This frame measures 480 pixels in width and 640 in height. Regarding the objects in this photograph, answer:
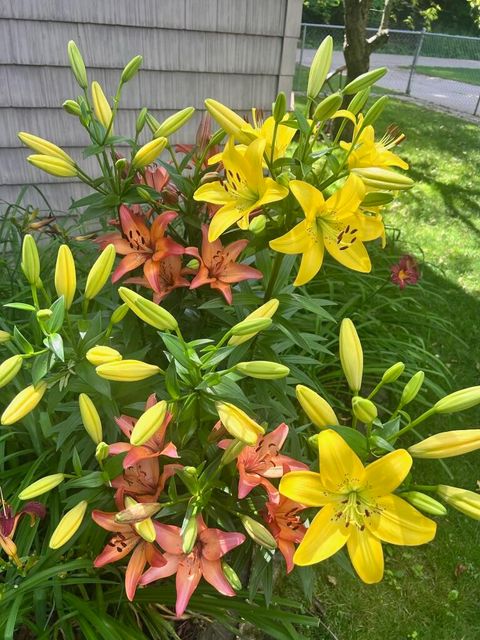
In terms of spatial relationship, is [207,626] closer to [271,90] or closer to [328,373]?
[328,373]

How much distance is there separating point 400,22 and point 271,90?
986 inches

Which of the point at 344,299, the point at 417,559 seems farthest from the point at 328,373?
the point at 417,559

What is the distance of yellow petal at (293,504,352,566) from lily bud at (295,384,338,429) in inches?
5.9

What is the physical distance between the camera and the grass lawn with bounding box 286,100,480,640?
2062 mm

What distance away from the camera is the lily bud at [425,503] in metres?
0.96

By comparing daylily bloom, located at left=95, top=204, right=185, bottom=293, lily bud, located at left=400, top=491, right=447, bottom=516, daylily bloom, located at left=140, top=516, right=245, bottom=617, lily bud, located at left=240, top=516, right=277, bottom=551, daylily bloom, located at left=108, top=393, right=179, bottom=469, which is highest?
daylily bloom, located at left=95, top=204, right=185, bottom=293

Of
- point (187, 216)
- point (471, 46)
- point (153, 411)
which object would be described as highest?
point (187, 216)

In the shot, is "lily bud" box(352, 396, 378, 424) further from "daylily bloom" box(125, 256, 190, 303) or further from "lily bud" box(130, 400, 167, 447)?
"daylily bloom" box(125, 256, 190, 303)

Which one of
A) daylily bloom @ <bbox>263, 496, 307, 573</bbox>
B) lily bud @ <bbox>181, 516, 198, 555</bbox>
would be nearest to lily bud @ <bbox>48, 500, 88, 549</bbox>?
lily bud @ <bbox>181, 516, 198, 555</bbox>

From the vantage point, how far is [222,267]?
4.37 ft

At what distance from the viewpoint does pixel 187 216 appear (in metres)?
1.43

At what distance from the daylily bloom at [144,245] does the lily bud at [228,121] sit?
0.23 metres

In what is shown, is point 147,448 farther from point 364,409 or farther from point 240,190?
point 240,190

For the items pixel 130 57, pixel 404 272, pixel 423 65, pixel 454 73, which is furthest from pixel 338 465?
pixel 423 65
